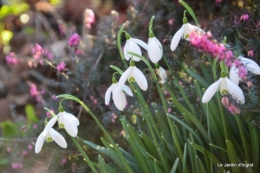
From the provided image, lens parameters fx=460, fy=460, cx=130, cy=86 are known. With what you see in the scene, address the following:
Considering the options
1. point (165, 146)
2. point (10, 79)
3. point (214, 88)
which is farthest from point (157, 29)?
point (10, 79)

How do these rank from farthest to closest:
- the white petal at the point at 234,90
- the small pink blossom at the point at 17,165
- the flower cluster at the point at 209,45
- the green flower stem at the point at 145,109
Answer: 1. the small pink blossom at the point at 17,165
2. the green flower stem at the point at 145,109
3. the white petal at the point at 234,90
4. the flower cluster at the point at 209,45

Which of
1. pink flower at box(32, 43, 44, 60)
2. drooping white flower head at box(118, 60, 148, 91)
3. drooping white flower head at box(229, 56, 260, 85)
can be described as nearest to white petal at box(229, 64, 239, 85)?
drooping white flower head at box(229, 56, 260, 85)

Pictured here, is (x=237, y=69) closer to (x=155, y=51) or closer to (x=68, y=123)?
(x=155, y=51)

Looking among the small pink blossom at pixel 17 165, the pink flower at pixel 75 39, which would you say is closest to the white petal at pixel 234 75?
the pink flower at pixel 75 39

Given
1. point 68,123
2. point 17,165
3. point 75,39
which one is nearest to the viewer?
point 68,123

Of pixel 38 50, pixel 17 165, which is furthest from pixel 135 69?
pixel 17 165

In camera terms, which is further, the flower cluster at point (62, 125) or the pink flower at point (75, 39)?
the pink flower at point (75, 39)

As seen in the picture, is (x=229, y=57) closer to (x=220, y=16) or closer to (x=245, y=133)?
(x=245, y=133)

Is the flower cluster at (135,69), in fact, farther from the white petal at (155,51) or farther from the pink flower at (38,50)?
the pink flower at (38,50)

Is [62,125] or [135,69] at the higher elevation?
[135,69]

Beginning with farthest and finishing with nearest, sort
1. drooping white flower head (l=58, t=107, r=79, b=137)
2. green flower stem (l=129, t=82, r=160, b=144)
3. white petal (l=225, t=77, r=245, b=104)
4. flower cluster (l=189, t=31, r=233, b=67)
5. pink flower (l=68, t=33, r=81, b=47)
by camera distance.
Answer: pink flower (l=68, t=33, r=81, b=47) → green flower stem (l=129, t=82, r=160, b=144) → drooping white flower head (l=58, t=107, r=79, b=137) → white petal (l=225, t=77, r=245, b=104) → flower cluster (l=189, t=31, r=233, b=67)

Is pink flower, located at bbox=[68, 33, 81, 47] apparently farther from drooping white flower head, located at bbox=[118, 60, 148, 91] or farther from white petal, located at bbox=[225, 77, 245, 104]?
white petal, located at bbox=[225, 77, 245, 104]
